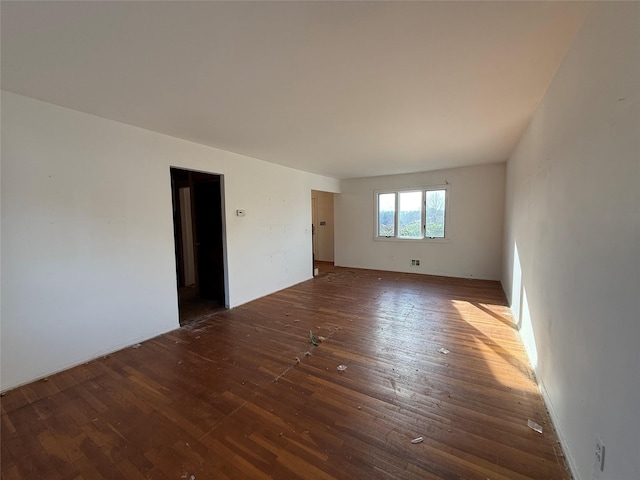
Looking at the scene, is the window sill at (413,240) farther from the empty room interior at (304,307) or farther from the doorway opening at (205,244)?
the doorway opening at (205,244)

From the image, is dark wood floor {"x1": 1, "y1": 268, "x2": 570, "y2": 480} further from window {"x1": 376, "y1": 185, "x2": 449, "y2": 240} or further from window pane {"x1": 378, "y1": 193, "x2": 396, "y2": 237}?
window pane {"x1": 378, "y1": 193, "x2": 396, "y2": 237}

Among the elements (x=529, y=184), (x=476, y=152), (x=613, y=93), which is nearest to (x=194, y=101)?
(x=613, y=93)

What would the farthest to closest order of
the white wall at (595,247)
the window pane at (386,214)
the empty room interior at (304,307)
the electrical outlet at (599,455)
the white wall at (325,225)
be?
the white wall at (325,225)
the window pane at (386,214)
the empty room interior at (304,307)
the electrical outlet at (599,455)
the white wall at (595,247)

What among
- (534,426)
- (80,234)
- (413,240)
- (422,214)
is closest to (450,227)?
(422,214)

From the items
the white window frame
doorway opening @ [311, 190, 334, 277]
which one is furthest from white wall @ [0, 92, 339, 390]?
doorway opening @ [311, 190, 334, 277]

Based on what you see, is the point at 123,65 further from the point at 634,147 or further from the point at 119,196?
the point at 634,147

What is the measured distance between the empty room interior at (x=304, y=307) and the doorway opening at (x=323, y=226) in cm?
433

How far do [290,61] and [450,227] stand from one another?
5.53m

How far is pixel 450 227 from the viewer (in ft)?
20.3

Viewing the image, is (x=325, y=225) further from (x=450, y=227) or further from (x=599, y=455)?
(x=599, y=455)

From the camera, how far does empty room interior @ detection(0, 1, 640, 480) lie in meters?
1.35

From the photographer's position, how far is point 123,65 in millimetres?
1860

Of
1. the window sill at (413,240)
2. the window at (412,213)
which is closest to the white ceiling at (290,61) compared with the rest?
the window at (412,213)

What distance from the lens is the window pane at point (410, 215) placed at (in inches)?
260
